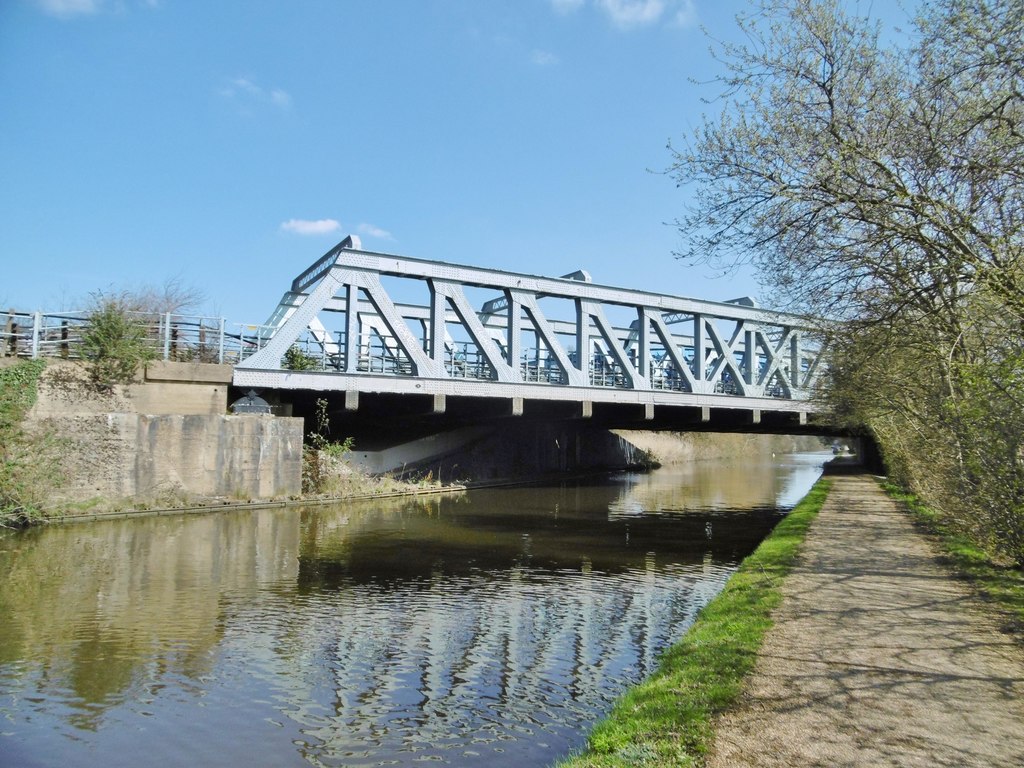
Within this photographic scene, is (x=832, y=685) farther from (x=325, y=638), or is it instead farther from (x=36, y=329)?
(x=36, y=329)

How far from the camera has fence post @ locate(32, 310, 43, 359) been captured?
18.6m

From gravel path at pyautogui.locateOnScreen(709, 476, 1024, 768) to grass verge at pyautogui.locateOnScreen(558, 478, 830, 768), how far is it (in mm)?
153

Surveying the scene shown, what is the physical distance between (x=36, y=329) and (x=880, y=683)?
65.5 ft

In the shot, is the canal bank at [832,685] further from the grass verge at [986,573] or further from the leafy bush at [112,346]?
the leafy bush at [112,346]

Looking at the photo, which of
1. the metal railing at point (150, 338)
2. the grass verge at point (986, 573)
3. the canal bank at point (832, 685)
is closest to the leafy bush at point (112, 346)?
the metal railing at point (150, 338)

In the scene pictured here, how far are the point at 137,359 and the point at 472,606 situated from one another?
1363 cm

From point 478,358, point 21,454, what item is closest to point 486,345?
point 478,358

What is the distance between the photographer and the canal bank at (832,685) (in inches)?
174

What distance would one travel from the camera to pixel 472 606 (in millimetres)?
10094

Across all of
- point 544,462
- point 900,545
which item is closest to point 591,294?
point 544,462

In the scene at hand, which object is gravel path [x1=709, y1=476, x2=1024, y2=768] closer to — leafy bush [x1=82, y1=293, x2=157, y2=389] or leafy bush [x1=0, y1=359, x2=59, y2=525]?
→ leafy bush [x1=0, y1=359, x2=59, y2=525]

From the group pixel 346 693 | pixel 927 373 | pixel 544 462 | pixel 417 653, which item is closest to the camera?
pixel 346 693

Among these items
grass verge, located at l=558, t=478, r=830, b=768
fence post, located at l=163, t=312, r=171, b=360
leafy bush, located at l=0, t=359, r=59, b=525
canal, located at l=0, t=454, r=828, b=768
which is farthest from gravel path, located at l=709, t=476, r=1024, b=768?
fence post, located at l=163, t=312, r=171, b=360

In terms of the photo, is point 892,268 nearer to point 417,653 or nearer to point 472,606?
point 472,606
